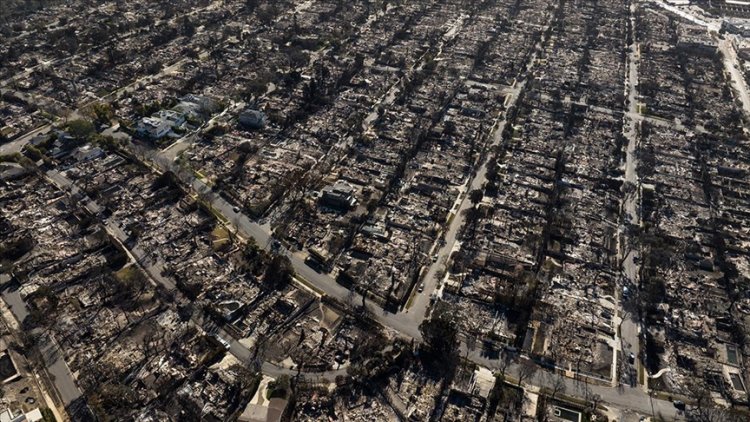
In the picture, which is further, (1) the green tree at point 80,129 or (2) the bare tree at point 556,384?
(1) the green tree at point 80,129

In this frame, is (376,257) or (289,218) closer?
(376,257)

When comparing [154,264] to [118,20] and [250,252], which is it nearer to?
[250,252]

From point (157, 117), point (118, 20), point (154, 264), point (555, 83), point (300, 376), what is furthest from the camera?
point (118, 20)

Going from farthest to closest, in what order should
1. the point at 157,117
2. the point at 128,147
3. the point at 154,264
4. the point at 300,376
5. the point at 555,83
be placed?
the point at 555,83 < the point at 157,117 < the point at 128,147 < the point at 154,264 < the point at 300,376

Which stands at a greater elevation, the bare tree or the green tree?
the green tree

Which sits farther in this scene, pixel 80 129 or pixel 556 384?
pixel 80 129

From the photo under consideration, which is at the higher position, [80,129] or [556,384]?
[80,129]

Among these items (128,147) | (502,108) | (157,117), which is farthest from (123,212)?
(502,108)

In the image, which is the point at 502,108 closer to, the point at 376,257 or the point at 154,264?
the point at 376,257

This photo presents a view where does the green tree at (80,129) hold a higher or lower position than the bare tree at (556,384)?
higher

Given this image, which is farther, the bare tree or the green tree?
the green tree
